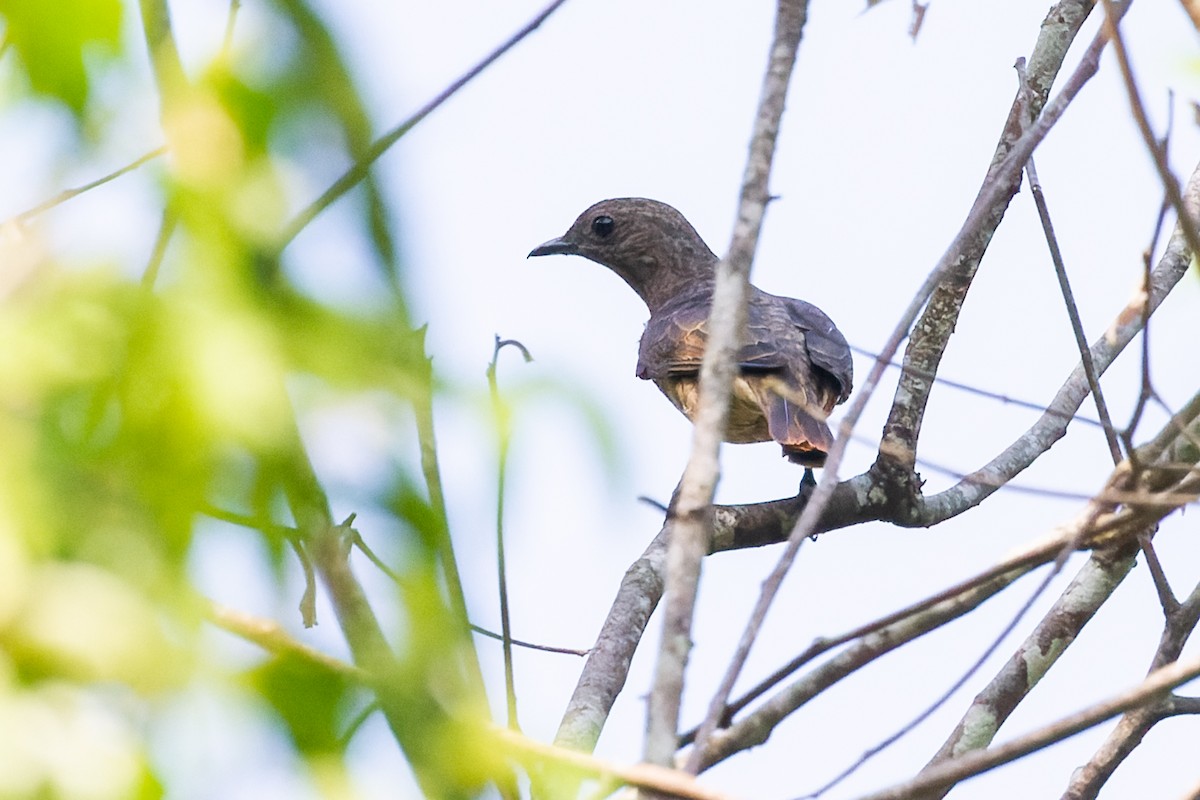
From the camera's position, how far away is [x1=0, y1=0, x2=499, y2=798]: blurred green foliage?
1.27 meters

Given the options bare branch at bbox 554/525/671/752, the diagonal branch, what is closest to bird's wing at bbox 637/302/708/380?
bare branch at bbox 554/525/671/752

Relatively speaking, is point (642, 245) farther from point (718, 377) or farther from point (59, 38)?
point (59, 38)

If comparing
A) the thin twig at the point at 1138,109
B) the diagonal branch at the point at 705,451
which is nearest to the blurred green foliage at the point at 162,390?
the diagonal branch at the point at 705,451

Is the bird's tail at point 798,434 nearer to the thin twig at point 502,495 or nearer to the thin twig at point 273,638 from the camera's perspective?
the thin twig at point 502,495

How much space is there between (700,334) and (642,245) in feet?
6.79

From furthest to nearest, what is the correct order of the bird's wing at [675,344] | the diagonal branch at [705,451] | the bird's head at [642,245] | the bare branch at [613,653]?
the bird's head at [642,245], the bird's wing at [675,344], the bare branch at [613,653], the diagonal branch at [705,451]

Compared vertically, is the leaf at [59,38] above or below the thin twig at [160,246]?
above

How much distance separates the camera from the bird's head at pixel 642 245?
928 centimetres

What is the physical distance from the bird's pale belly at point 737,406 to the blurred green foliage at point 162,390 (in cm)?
537

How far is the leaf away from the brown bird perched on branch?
15.1 ft

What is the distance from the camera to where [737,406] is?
23.4 ft

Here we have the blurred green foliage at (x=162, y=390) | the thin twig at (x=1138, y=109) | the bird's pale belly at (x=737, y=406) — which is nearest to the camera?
the blurred green foliage at (x=162, y=390)

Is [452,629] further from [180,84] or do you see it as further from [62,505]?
[180,84]

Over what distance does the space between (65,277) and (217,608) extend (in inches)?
14.6
